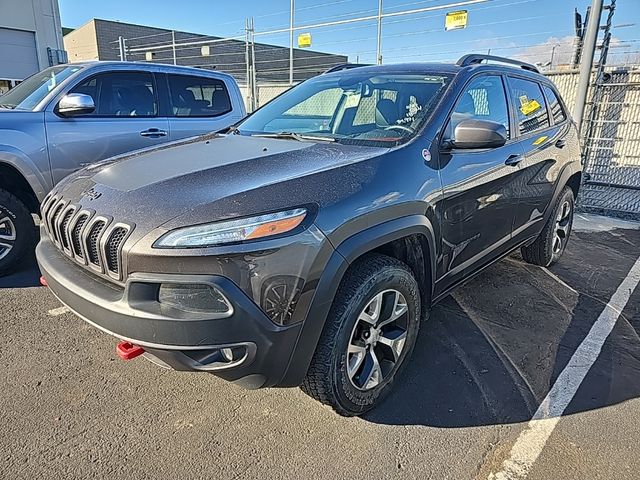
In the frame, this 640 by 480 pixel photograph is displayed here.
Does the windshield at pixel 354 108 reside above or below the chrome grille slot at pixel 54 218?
above

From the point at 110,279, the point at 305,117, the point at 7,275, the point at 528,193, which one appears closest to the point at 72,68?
the point at 7,275

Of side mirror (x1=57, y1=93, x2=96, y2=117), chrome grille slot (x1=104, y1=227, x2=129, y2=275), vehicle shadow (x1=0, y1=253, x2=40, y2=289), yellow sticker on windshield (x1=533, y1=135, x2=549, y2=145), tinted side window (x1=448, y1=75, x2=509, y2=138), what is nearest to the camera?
chrome grille slot (x1=104, y1=227, x2=129, y2=275)

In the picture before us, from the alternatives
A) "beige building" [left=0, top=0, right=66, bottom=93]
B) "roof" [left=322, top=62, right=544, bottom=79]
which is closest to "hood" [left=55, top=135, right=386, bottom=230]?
"roof" [left=322, top=62, right=544, bottom=79]

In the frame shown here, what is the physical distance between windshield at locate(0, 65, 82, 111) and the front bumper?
125 inches

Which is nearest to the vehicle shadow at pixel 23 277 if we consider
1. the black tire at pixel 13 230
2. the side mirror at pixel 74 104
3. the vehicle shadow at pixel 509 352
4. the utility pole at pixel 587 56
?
the black tire at pixel 13 230

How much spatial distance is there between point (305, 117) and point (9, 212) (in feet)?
8.56

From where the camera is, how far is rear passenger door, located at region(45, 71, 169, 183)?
163 inches

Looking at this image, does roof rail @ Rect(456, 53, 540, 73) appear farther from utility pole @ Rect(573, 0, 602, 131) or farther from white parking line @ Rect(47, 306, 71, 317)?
utility pole @ Rect(573, 0, 602, 131)

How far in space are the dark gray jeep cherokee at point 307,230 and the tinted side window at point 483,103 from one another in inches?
0.6

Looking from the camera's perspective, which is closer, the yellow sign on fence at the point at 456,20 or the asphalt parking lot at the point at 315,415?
the asphalt parking lot at the point at 315,415

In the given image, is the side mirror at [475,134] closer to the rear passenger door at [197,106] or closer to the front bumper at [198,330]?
the front bumper at [198,330]

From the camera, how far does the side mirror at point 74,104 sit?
13.2 ft

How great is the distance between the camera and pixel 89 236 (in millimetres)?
2045

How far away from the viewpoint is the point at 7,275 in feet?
13.1
